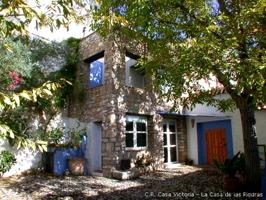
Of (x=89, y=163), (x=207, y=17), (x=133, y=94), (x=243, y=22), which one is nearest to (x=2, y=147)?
(x=89, y=163)

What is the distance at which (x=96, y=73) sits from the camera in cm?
1423

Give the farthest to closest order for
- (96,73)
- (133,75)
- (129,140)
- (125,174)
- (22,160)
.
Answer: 1. (133,75)
2. (96,73)
3. (129,140)
4. (22,160)
5. (125,174)

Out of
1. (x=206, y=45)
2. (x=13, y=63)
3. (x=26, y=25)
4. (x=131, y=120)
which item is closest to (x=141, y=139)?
(x=131, y=120)

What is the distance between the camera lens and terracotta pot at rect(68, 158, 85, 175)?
38.3 feet

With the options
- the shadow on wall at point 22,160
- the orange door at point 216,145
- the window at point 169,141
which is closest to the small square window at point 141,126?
the window at point 169,141

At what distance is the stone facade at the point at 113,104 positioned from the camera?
38.4 ft

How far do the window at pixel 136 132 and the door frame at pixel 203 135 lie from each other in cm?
384

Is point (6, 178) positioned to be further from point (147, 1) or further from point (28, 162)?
point (147, 1)

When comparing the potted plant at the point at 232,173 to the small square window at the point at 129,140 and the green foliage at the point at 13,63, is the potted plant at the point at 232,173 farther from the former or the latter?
the green foliage at the point at 13,63

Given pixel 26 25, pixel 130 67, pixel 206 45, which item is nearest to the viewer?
pixel 26 25

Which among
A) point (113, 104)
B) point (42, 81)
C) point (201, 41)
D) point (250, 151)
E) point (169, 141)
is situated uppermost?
point (42, 81)

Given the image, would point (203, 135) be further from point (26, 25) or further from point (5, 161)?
point (26, 25)

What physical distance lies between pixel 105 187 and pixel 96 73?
673 cm

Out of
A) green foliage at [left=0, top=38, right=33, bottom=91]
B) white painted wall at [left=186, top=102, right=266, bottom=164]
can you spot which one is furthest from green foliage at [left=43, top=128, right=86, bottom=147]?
white painted wall at [left=186, top=102, right=266, bottom=164]
